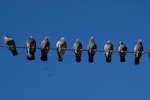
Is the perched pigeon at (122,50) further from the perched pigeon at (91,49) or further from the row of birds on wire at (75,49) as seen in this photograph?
the perched pigeon at (91,49)

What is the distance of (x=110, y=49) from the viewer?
3084cm

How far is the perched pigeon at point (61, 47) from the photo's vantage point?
29.6m

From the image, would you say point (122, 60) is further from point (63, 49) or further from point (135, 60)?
point (63, 49)

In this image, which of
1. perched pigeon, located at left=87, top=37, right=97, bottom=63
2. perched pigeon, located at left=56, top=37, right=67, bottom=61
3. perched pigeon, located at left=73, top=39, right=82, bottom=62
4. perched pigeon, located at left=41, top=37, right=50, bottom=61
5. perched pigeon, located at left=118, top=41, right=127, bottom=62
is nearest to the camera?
perched pigeon, located at left=41, top=37, right=50, bottom=61

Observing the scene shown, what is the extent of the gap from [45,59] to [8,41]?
2.33 m

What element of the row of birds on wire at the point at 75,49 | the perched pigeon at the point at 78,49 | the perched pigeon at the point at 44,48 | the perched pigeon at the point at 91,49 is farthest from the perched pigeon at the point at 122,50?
the perched pigeon at the point at 44,48

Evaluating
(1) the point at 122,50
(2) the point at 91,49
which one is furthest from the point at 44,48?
(1) the point at 122,50

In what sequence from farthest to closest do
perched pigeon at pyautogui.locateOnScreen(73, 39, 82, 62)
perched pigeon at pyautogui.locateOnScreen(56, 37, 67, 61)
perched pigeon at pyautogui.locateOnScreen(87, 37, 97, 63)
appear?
perched pigeon at pyautogui.locateOnScreen(73, 39, 82, 62) < perched pigeon at pyautogui.locateOnScreen(87, 37, 97, 63) < perched pigeon at pyautogui.locateOnScreen(56, 37, 67, 61)

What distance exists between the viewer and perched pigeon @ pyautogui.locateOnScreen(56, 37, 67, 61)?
29641 mm

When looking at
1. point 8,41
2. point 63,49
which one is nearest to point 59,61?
point 63,49

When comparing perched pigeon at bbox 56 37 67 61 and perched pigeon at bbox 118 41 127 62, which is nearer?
perched pigeon at bbox 56 37 67 61

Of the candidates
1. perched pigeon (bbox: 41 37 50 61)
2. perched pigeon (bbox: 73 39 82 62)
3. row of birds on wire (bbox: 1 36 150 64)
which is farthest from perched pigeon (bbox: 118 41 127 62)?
perched pigeon (bbox: 41 37 50 61)

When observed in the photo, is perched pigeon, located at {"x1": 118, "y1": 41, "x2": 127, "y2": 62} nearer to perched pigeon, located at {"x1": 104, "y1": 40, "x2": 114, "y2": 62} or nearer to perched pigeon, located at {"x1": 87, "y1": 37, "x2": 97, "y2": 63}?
perched pigeon, located at {"x1": 104, "y1": 40, "x2": 114, "y2": 62}

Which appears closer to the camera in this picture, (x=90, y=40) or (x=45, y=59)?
(x=45, y=59)
